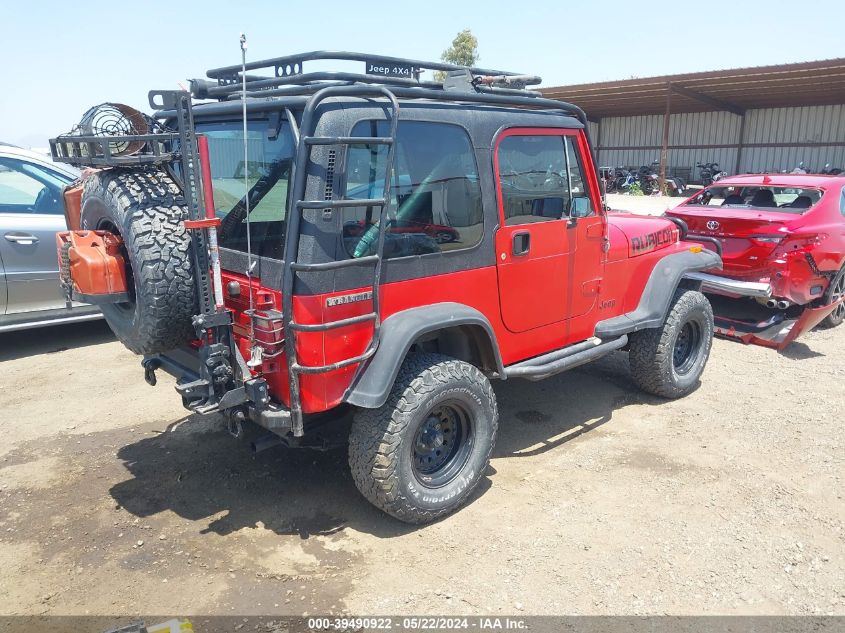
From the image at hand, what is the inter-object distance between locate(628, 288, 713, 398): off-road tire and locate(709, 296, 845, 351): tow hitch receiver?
1.44 metres

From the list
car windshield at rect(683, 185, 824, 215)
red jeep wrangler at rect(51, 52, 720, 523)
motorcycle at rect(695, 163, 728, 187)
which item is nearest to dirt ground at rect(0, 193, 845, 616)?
red jeep wrangler at rect(51, 52, 720, 523)

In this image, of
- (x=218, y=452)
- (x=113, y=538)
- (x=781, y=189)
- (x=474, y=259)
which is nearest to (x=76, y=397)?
(x=218, y=452)

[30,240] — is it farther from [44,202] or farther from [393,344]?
[393,344]

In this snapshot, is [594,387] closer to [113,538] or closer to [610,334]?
[610,334]

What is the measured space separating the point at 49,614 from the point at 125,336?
1330 millimetres

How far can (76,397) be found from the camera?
5215 millimetres

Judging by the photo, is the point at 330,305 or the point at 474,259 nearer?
the point at 330,305

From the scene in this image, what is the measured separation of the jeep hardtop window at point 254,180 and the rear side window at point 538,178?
4.34ft

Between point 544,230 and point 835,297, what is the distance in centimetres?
431

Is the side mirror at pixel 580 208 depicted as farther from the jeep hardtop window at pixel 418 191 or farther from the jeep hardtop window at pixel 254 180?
the jeep hardtop window at pixel 254 180

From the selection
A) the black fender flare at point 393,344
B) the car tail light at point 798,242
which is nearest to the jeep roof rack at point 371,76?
the black fender flare at point 393,344

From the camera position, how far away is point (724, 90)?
19.6 m

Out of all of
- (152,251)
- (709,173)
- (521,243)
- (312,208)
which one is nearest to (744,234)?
(521,243)

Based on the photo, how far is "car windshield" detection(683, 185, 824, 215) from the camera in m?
6.70
